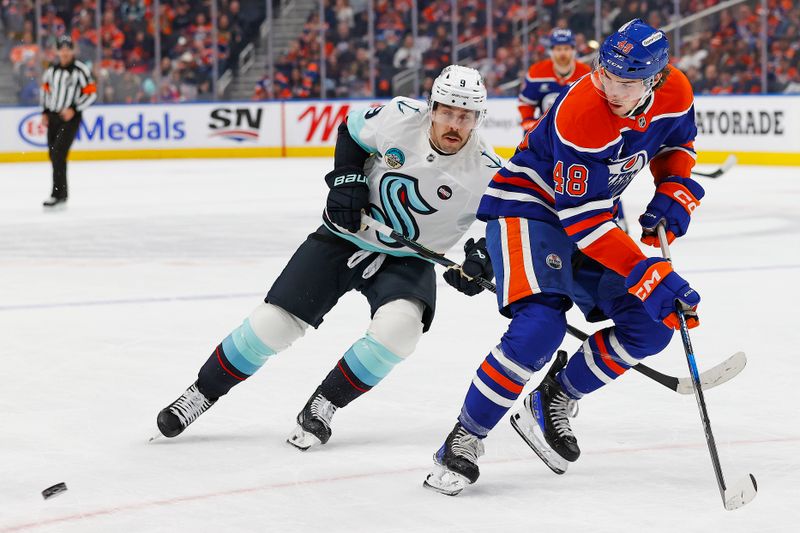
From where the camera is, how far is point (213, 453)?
119 inches

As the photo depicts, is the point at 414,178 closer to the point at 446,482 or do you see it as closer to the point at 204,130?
the point at 446,482

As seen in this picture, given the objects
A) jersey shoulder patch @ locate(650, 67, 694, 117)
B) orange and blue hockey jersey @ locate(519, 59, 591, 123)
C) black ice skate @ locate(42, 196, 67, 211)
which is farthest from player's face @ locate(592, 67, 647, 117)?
black ice skate @ locate(42, 196, 67, 211)

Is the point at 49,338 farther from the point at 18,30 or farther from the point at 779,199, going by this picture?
the point at 18,30

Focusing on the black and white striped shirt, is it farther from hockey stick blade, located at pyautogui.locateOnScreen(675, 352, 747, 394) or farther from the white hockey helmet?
hockey stick blade, located at pyautogui.locateOnScreen(675, 352, 747, 394)

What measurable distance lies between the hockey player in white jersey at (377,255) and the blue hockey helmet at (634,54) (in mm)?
465

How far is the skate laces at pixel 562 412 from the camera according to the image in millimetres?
2878

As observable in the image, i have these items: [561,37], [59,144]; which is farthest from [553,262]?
[59,144]

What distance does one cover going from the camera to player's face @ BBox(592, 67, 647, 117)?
2.58m

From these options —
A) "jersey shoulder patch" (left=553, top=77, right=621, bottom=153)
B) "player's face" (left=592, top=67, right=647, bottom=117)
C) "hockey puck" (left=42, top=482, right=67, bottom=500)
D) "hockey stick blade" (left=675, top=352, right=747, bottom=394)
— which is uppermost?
"player's face" (left=592, top=67, right=647, bottom=117)

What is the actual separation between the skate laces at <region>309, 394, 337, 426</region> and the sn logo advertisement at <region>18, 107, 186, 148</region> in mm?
11583

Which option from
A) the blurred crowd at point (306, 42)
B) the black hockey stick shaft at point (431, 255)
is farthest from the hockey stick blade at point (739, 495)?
the blurred crowd at point (306, 42)

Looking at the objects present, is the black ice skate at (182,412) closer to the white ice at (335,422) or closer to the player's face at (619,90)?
the white ice at (335,422)

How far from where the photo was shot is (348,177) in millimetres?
3145

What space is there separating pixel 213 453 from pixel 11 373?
1.15 meters
